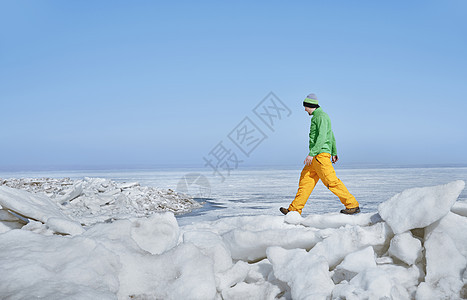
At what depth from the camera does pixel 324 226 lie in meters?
3.42

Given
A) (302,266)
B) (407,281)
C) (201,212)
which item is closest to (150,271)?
(302,266)

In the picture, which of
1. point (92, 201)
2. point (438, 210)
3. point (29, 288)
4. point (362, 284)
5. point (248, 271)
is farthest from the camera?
point (92, 201)

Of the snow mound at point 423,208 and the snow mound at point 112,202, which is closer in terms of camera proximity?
the snow mound at point 423,208

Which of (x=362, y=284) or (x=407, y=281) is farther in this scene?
(x=407, y=281)

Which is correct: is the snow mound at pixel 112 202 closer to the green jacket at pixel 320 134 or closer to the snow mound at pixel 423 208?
the green jacket at pixel 320 134

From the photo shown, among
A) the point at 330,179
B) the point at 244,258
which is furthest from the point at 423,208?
the point at 330,179

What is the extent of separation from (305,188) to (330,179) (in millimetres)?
357

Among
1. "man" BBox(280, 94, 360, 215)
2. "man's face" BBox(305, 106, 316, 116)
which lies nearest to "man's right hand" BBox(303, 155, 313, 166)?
"man" BBox(280, 94, 360, 215)

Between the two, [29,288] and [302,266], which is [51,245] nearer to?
[29,288]

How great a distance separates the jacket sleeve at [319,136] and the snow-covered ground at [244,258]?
1.68 metres

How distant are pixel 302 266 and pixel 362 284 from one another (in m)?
0.37

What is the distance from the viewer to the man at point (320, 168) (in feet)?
15.0

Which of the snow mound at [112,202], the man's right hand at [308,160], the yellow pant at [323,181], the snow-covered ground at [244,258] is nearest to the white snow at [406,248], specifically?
the snow-covered ground at [244,258]

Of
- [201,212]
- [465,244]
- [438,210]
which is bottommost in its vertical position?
[201,212]
